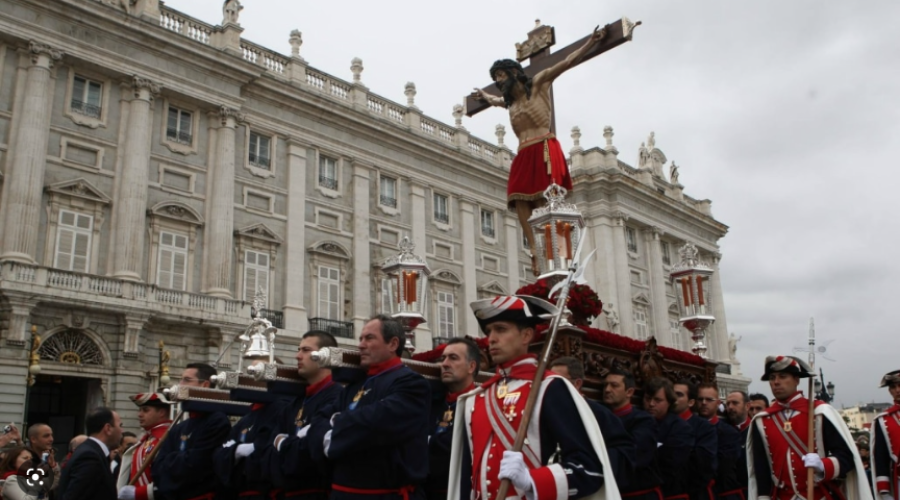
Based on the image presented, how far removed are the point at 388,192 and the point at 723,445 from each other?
22843mm

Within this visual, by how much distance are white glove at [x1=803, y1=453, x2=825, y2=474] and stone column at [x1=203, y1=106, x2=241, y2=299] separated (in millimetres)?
19705

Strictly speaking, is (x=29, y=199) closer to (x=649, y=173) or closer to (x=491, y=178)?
(x=491, y=178)

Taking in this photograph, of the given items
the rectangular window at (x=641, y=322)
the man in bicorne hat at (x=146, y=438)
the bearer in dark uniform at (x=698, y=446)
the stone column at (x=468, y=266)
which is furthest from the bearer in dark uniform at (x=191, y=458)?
the rectangular window at (x=641, y=322)

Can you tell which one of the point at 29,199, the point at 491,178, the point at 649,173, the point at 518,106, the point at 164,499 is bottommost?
the point at 164,499

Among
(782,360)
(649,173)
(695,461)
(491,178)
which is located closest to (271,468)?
(695,461)

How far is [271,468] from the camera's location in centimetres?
517

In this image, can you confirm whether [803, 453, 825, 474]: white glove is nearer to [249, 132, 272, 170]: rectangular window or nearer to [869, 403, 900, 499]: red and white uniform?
[869, 403, 900, 499]: red and white uniform

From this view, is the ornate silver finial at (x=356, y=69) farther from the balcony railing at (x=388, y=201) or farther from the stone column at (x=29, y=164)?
the stone column at (x=29, y=164)

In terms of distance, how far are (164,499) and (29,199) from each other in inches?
631

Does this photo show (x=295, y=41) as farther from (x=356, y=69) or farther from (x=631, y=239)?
(x=631, y=239)

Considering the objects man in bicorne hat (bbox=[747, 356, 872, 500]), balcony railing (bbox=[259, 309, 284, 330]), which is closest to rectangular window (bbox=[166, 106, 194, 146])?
balcony railing (bbox=[259, 309, 284, 330])

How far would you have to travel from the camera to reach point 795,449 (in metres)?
5.84

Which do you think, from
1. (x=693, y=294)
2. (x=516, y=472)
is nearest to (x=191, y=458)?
(x=516, y=472)

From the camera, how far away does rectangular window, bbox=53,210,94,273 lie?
805 inches
